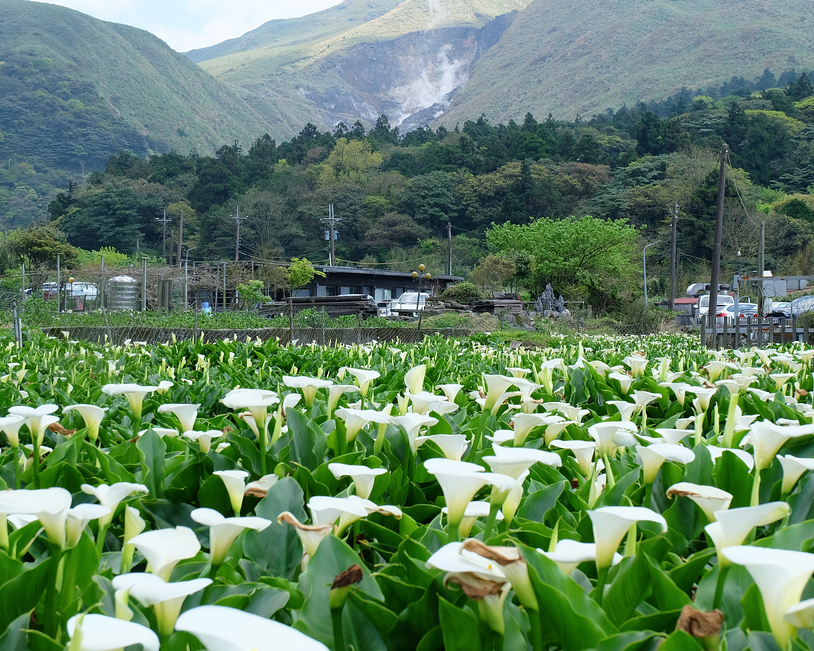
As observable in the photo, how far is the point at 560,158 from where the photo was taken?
65.1 m

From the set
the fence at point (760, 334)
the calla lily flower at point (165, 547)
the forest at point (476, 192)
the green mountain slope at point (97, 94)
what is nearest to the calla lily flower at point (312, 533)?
the calla lily flower at point (165, 547)

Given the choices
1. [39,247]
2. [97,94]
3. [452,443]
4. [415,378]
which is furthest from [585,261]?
[97,94]

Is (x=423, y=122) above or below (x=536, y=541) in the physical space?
above

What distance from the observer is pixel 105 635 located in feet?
2.03

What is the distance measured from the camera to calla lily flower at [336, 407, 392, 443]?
4.89ft

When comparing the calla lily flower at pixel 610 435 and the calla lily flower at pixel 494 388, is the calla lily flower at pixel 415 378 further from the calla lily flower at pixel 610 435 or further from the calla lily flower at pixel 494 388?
the calla lily flower at pixel 610 435

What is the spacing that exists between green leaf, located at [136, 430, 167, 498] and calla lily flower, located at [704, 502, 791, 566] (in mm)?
1169

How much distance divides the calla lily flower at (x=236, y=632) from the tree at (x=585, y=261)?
108 feet

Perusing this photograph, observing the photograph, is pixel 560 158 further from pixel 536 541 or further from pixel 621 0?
pixel 621 0

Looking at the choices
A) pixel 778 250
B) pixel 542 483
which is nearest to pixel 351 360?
pixel 542 483

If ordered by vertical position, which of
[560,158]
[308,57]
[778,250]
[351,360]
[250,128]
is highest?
[308,57]

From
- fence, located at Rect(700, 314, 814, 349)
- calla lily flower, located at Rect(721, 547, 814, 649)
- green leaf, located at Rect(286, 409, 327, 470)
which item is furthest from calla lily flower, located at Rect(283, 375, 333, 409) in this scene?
fence, located at Rect(700, 314, 814, 349)

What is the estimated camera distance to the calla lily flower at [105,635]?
0.60 m

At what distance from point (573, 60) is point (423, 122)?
39933 millimetres
